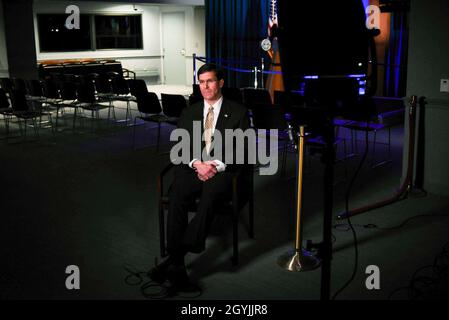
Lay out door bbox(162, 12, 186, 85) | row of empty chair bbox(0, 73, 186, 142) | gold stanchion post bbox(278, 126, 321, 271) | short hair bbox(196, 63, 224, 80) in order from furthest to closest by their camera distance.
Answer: door bbox(162, 12, 186, 85) < row of empty chair bbox(0, 73, 186, 142) < short hair bbox(196, 63, 224, 80) < gold stanchion post bbox(278, 126, 321, 271)

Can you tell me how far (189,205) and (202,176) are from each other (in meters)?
0.22

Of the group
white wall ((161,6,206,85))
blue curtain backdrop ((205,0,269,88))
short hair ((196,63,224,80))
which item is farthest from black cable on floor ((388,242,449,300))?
white wall ((161,6,206,85))

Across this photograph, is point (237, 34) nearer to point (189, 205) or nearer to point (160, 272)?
point (189, 205)

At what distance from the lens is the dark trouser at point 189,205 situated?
338cm

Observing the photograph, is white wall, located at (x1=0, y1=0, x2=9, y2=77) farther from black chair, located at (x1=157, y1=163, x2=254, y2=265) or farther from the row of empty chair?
black chair, located at (x1=157, y1=163, x2=254, y2=265)

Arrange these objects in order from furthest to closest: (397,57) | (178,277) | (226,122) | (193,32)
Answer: (193,32) < (397,57) < (226,122) < (178,277)

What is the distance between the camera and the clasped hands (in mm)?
3590

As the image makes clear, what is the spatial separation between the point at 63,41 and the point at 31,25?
16.1 ft

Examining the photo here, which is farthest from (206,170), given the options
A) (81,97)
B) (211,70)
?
(81,97)

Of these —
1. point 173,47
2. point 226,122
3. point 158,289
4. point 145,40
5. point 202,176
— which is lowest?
point 158,289

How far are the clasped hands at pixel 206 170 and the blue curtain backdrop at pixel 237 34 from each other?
9.11 metres

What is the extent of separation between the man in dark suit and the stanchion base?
61 centimetres

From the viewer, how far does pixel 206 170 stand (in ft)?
11.8
